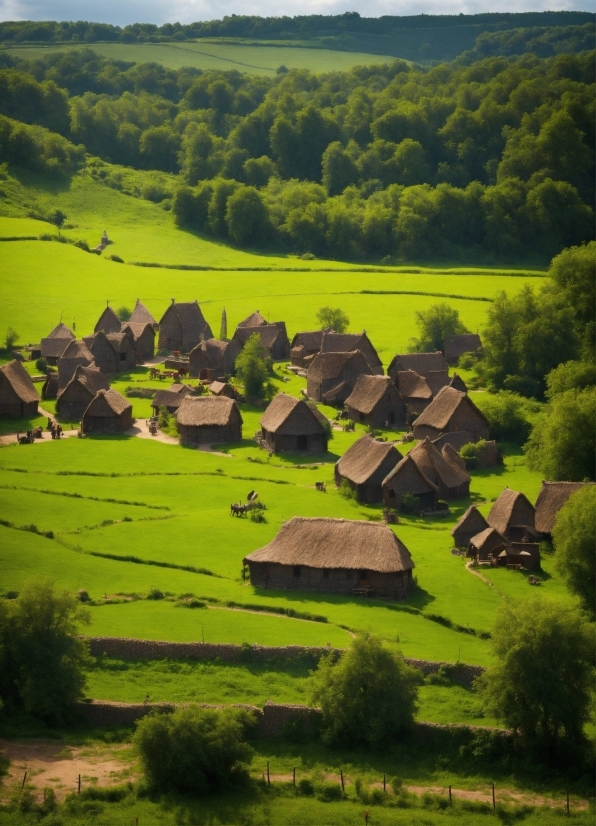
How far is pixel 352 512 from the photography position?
200 ft

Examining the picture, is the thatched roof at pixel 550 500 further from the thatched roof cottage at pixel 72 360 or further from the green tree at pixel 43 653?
the thatched roof cottage at pixel 72 360

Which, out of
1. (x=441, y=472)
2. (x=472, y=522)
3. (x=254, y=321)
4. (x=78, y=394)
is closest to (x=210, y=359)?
(x=254, y=321)

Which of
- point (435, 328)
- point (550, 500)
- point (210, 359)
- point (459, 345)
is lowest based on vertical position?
point (210, 359)

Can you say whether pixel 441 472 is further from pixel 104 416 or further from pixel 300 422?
pixel 104 416

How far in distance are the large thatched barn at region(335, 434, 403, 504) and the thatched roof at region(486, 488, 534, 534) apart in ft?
21.7

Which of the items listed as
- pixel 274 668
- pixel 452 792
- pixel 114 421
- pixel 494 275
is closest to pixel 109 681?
pixel 274 668

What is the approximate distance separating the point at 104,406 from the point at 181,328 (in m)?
21.9

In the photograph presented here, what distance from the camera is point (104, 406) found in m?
76.8

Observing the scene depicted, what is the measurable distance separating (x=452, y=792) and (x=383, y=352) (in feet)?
190

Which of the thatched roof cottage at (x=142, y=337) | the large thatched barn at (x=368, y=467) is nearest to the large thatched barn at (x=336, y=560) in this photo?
the large thatched barn at (x=368, y=467)

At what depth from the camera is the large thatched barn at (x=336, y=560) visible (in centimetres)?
5103

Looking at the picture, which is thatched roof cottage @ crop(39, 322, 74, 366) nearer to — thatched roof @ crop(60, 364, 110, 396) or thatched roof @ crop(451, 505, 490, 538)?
thatched roof @ crop(60, 364, 110, 396)

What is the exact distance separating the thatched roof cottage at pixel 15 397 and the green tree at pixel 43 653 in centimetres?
3640

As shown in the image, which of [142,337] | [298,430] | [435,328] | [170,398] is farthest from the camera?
[142,337]
